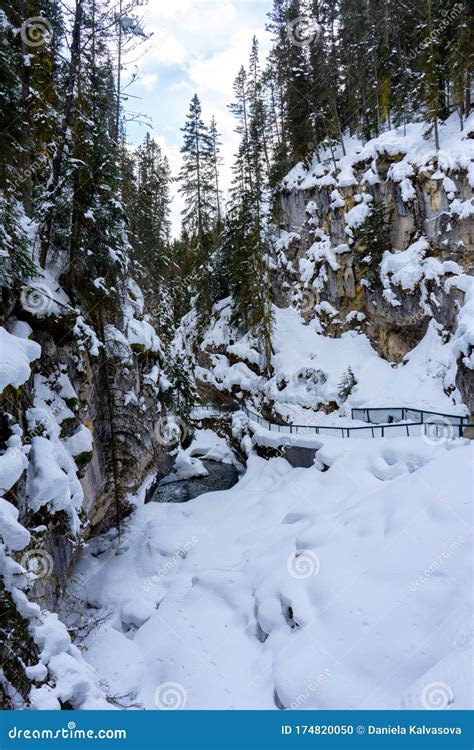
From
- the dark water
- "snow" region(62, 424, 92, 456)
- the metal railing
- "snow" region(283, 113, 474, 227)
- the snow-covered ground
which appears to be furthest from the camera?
"snow" region(283, 113, 474, 227)

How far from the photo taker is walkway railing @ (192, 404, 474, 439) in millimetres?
12532

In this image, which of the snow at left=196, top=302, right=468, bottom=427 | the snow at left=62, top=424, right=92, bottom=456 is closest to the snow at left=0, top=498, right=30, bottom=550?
the snow at left=62, top=424, right=92, bottom=456

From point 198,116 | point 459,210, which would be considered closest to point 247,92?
point 198,116

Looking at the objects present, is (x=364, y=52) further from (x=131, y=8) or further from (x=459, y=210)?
(x=131, y=8)

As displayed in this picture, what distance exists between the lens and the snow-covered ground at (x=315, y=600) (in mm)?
6121

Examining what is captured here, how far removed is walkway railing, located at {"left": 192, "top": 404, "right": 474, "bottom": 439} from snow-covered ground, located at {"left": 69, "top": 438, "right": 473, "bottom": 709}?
115 cm

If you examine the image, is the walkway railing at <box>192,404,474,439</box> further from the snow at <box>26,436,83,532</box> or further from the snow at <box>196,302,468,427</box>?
the snow at <box>26,436,83,532</box>

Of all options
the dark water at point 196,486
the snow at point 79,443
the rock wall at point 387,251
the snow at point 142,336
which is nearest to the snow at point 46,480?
the snow at point 79,443

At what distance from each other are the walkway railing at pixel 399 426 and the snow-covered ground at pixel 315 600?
1.15 meters

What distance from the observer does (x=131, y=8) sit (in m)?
10.1

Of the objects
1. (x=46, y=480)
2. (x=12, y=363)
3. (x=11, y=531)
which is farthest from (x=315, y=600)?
(x=12, y=363)

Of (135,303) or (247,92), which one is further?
(247,92)

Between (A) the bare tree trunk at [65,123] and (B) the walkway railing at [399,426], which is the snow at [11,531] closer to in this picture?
(A) the bare tree trunk at [65,123]

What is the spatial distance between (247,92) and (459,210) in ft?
103
